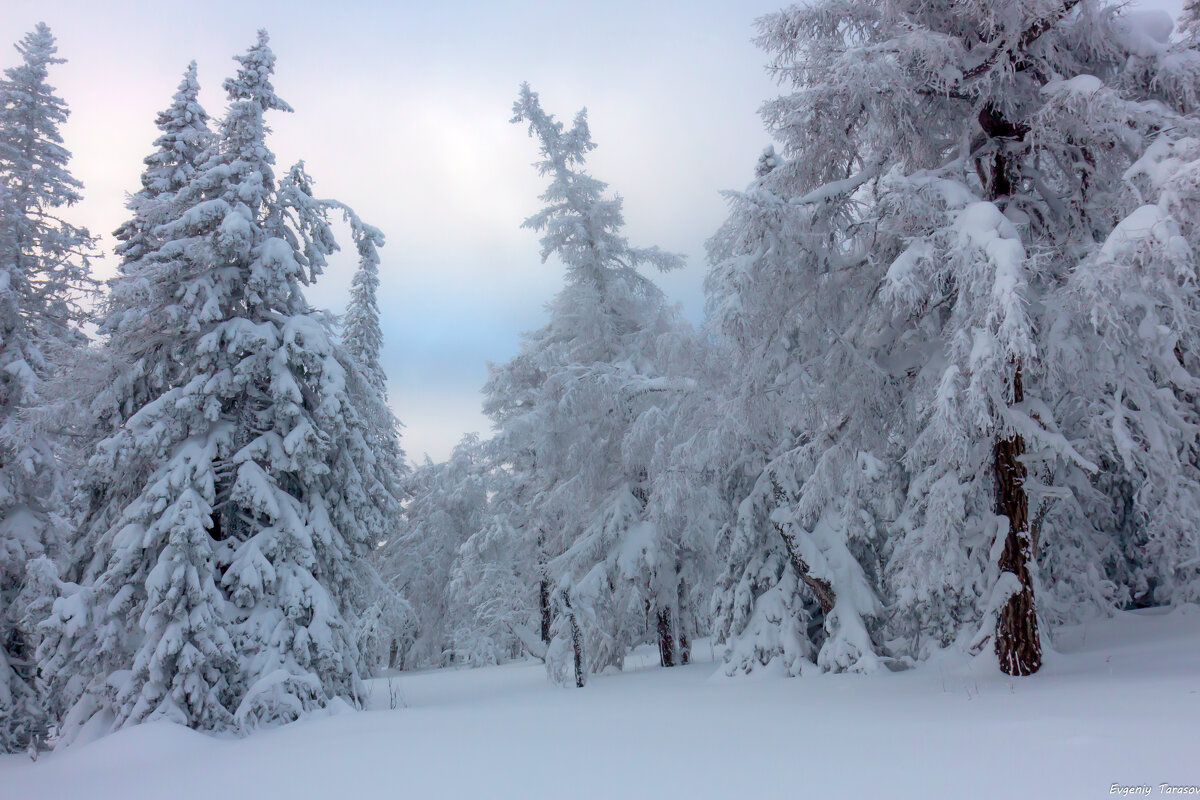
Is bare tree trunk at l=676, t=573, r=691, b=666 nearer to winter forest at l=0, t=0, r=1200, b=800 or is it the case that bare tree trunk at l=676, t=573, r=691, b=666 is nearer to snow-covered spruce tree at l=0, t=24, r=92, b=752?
winter forest at l=0, t=0, r=1200, b=800

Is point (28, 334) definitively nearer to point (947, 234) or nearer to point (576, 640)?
point (576, 640)

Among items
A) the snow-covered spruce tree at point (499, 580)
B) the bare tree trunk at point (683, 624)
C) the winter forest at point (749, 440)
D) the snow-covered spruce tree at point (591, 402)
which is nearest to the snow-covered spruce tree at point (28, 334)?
the winter forest at point (749, 440)

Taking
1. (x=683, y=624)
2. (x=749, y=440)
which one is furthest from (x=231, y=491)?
(x=683, y=624)

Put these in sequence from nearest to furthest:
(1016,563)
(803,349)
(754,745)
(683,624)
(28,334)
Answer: (754,745) → (1016,563) → (803,349) → (28,334) → (683,624)

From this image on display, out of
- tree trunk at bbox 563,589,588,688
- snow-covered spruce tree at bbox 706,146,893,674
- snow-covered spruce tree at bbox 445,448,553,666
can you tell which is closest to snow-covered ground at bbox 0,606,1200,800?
snow-covered spruce tree at bbox 706,146,893,674

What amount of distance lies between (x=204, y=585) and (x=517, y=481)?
13209mm

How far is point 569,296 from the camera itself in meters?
18.2

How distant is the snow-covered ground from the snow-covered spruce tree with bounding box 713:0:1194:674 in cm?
192

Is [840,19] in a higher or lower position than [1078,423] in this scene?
higher

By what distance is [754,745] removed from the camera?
611 cm

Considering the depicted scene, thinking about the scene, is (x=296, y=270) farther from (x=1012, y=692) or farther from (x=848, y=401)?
(x=1012, y=692)

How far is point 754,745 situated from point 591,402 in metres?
10.9

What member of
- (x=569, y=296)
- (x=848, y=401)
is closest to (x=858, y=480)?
(x=848, y=401)

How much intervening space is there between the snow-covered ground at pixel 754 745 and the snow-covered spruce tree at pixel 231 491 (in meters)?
1.24
